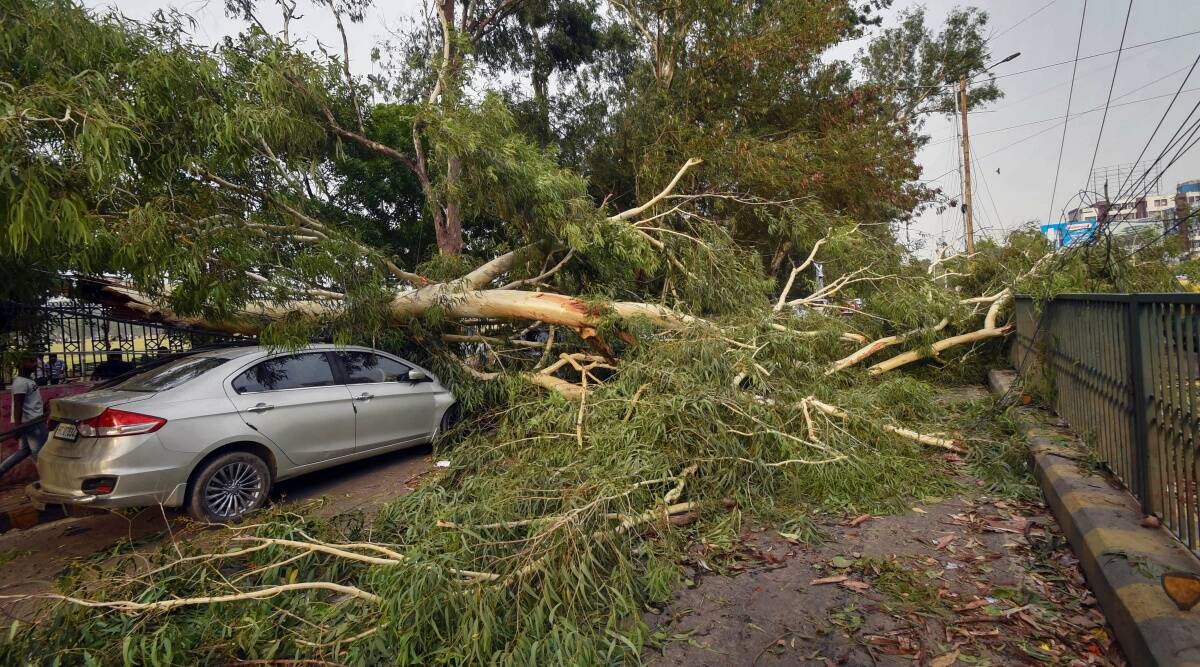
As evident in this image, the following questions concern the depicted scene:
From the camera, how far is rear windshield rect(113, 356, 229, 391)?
4.90m

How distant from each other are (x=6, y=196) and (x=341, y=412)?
2850 millimetres

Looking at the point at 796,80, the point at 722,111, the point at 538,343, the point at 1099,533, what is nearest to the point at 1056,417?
the point at 1099,533

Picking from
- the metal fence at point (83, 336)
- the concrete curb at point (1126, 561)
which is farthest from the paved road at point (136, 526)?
the concrete curb at point (1126, 561)

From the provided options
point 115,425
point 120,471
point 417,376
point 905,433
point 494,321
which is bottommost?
point 905,433

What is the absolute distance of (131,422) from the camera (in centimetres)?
438

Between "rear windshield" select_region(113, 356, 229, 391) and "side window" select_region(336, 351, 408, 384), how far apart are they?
112 cm

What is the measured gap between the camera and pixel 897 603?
118 inches

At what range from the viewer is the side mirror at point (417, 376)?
6555 millimetres

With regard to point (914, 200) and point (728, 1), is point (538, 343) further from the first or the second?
point (914, 200)

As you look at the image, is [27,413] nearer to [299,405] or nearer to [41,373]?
[41,373]

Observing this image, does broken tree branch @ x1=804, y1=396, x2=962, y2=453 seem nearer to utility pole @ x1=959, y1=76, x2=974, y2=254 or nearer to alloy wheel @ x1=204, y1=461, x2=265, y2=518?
alloy wheel @ x1=204, y1=461, x2=265, y2=518

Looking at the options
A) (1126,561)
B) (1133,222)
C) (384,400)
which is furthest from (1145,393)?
(384,400)

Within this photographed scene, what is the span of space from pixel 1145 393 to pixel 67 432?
23.0 ft

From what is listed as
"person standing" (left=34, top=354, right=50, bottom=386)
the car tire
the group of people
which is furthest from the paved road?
"person standing" (left=34, top=354, right=50, bottom=386)
